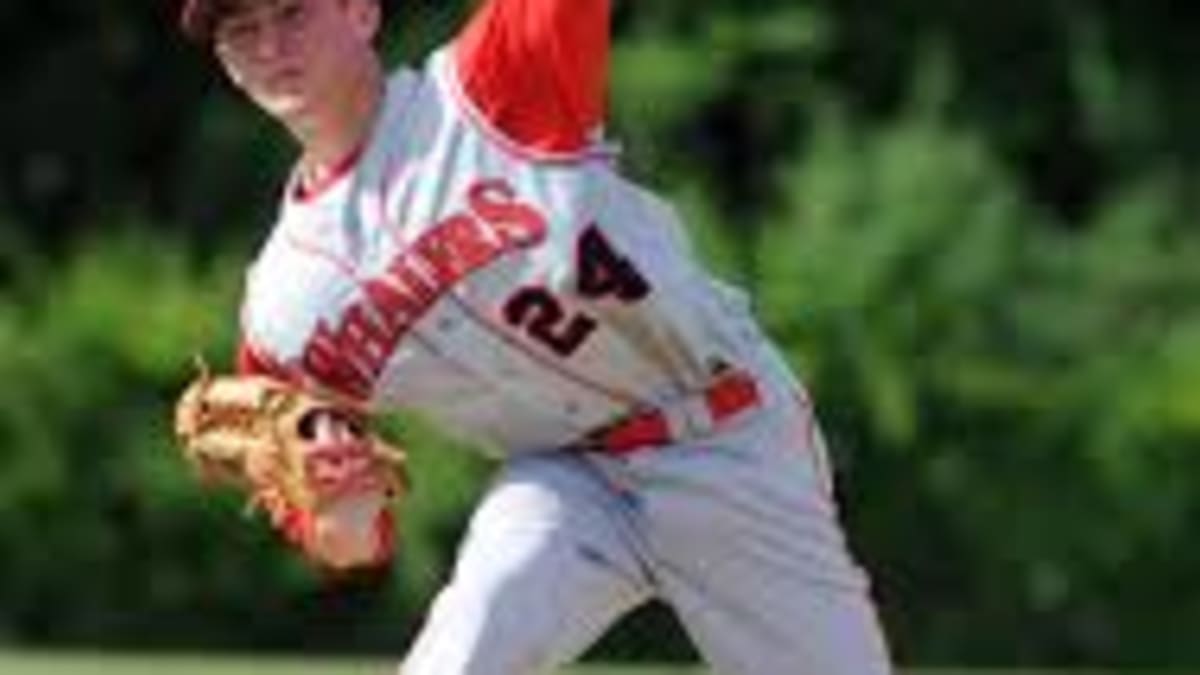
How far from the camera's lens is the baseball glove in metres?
6.55

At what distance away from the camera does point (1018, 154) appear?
19.0 metres

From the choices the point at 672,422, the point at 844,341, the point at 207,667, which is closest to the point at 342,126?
the point at 672,422

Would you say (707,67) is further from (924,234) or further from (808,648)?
(808,648)

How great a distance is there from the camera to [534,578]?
21.2 feet

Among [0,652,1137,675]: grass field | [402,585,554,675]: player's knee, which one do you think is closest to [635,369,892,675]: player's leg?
[402,585,554,675]: player's knee

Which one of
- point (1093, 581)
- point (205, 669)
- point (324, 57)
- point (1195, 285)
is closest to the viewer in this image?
point (324, 57)

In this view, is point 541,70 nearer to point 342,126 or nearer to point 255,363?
point 342,126

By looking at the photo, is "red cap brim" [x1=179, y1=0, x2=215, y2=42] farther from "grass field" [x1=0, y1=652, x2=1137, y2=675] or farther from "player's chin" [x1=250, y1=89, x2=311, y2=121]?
"grass field" [x1=0, y1=652, x2=1137, y2=675]

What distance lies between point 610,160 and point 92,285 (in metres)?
10.8

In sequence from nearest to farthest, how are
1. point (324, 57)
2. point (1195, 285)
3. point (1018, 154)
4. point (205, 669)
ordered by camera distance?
point (324, 57)
point (205, 669)
point (1195, 285)
point (1018, 154)

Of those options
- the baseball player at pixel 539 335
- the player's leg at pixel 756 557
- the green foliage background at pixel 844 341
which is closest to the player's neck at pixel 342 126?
the baseball player at pixel 539 335

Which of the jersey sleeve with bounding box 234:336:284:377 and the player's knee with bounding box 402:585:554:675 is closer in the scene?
the player's knee with bounding box 402:585:554:675

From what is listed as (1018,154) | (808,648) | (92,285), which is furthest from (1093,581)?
(808,648)

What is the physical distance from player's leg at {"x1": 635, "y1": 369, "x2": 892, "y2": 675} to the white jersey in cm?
13
